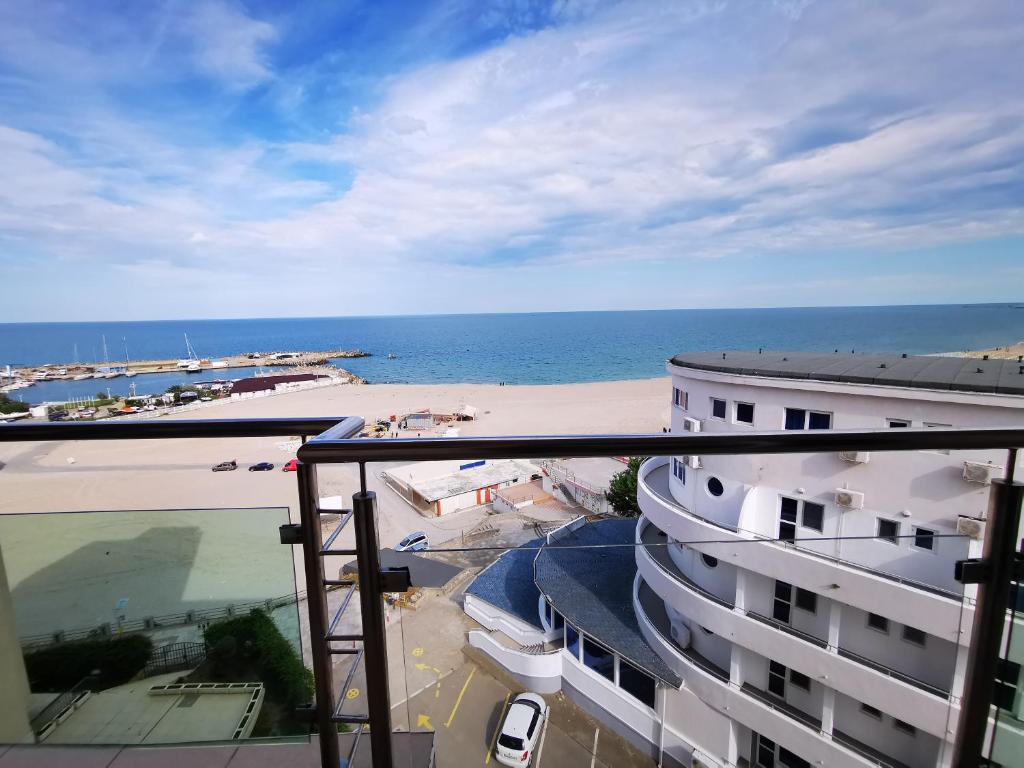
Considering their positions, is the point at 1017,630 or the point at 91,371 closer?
the point at 1017,630

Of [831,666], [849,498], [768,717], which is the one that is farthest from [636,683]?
[849,498]

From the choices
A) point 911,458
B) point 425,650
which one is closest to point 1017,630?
point 425,650

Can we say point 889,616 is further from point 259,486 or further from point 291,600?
point 259,486

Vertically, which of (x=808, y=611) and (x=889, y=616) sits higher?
(x=889, y=616)

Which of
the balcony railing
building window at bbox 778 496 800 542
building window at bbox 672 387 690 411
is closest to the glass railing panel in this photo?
the balcony railing

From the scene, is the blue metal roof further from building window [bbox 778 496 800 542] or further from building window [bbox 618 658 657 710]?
building window [bbox 778 496 800 542]

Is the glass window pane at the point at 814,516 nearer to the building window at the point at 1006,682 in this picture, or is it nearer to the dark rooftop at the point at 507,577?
the dark rooftop at the point at 507,577

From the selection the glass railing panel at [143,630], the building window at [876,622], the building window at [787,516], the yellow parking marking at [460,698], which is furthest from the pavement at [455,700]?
the building window at [787,516]

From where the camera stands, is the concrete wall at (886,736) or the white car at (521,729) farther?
the concrete wall at (886,736)
